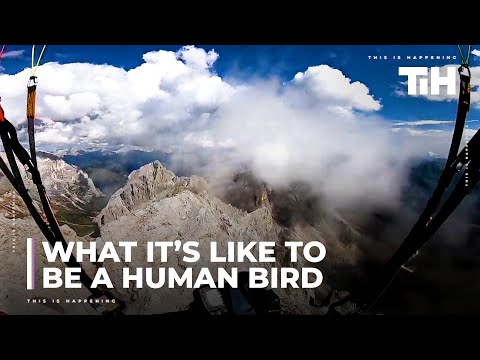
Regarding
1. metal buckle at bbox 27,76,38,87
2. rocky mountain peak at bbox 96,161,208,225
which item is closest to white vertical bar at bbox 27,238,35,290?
rocky mountain peak at bbox 96,161,208,225

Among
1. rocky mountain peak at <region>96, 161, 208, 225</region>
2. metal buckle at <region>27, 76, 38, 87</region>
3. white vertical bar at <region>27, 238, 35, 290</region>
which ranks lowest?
white vertical bar at <region>27, 238, 35, 290</region>

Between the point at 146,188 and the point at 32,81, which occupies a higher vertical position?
the point at 32,81

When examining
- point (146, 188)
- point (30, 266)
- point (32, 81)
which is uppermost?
point (32, 81)

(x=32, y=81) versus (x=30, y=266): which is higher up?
(x=32, y=81)

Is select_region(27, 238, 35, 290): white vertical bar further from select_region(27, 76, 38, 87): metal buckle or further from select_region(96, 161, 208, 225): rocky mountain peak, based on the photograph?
select_region(27, 76, 38, 87): metal buckle

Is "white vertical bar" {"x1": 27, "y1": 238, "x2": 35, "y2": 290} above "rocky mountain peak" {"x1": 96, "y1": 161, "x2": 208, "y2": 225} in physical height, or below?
below

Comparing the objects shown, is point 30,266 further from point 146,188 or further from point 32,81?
point 32,81

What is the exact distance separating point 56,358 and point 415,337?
1.77m

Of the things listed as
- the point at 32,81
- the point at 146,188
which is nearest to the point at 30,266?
the point at 146,188

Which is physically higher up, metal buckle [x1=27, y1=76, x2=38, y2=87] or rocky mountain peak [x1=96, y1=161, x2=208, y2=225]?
metal buckle [x1=27, y1=76, x2=38, y2=87]

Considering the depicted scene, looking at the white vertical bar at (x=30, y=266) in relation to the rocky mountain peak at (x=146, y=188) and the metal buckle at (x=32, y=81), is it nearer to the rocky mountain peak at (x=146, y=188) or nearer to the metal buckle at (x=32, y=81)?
the rocky mountain peak at (x=146, y=188)

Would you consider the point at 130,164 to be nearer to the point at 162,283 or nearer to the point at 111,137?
the point at 111,137

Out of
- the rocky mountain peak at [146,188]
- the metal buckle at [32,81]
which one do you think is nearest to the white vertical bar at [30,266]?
the rocky mountain peak at [146,188]
